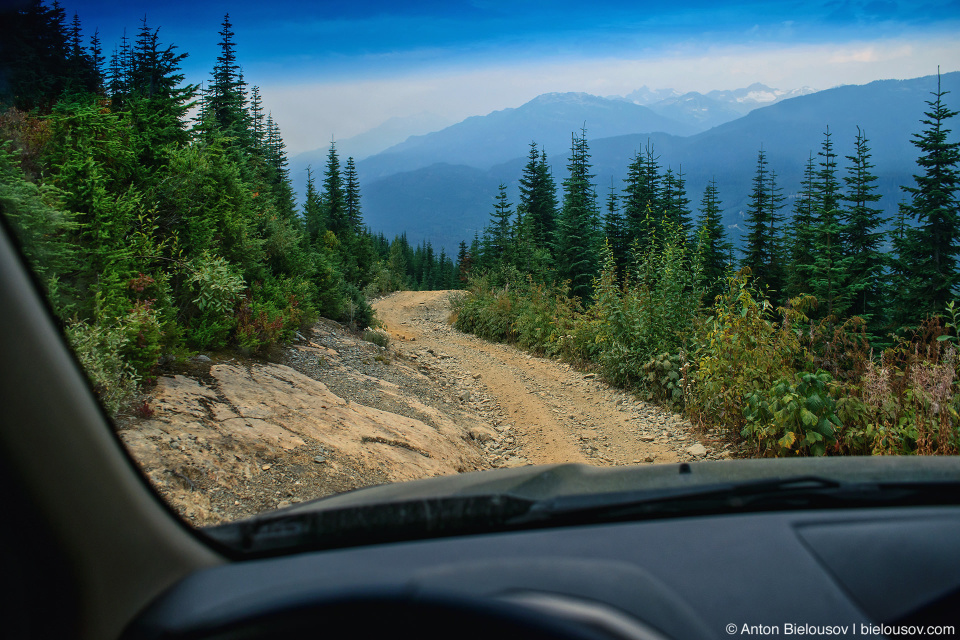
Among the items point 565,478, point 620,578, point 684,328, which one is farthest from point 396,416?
point 620,578

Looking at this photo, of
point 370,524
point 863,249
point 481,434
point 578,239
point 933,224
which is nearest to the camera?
point 370,524

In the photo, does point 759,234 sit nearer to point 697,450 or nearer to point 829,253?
point 829,253

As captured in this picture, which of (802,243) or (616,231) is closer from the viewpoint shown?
(802,243)

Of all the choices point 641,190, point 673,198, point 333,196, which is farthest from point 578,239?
point 333,196

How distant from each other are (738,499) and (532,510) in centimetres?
57

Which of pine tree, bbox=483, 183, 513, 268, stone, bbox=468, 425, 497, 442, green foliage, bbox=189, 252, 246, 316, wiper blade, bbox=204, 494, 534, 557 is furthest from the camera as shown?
pine tree, bbox=483, 183, 513, 268

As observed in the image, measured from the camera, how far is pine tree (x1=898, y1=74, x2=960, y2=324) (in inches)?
1394

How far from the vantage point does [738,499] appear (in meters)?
1.48

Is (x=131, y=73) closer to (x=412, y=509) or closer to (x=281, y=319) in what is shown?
(x=281, y=319)

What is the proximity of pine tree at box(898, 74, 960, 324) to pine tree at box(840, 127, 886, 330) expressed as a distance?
3.18 meters

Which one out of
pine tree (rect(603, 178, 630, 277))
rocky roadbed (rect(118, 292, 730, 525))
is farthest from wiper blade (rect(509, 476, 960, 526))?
pine tree (rect(603, 178, 630, 277))

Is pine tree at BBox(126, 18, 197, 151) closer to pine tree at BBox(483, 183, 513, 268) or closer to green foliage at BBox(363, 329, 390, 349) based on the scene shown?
green foliage at BBox(363, 329, 390, 349)

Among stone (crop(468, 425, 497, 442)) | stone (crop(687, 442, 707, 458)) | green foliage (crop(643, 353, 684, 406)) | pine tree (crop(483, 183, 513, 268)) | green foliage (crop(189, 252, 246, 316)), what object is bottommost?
stone (crop(468, 425, 497, 442))

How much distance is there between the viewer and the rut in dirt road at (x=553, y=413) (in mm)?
7133
